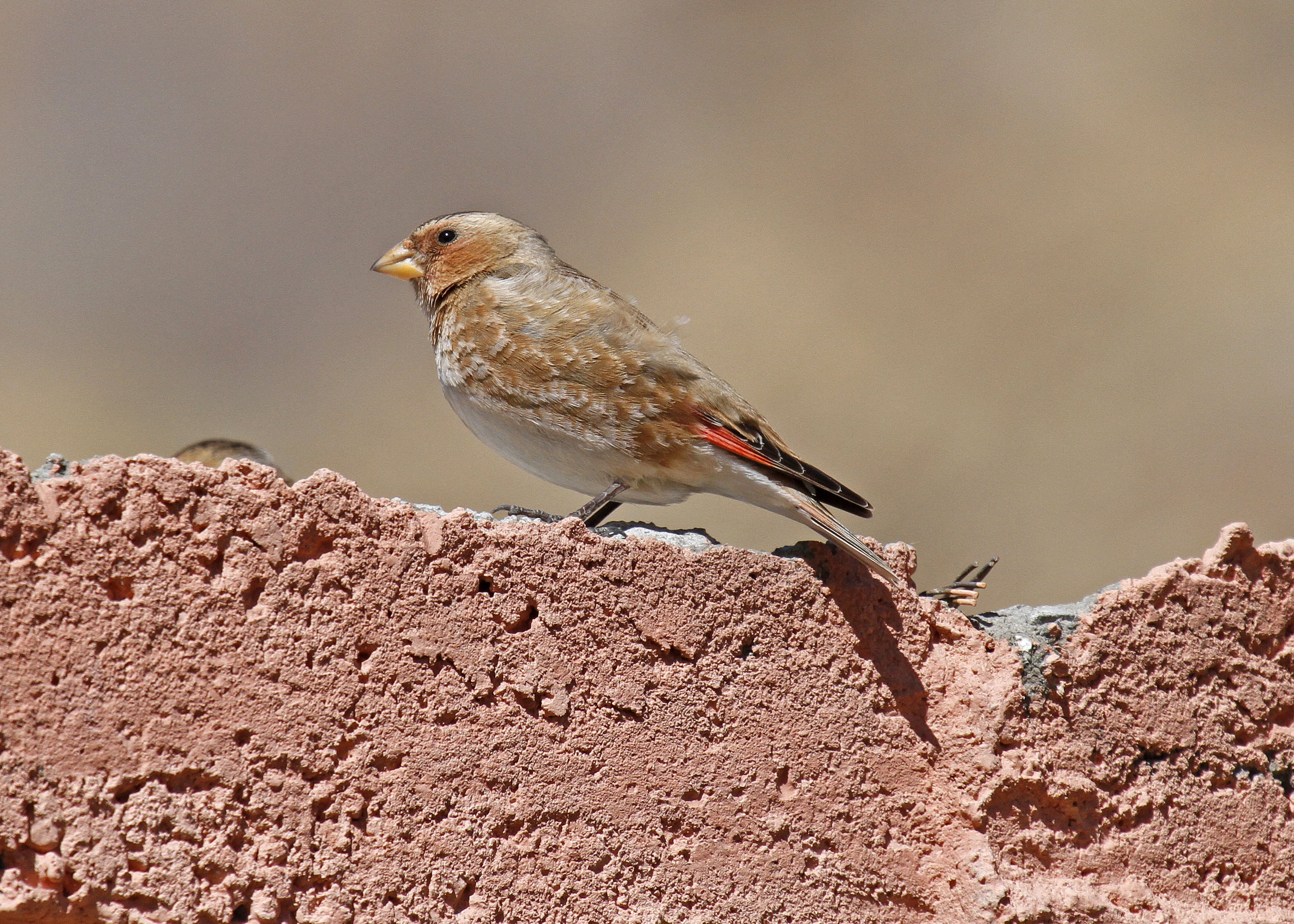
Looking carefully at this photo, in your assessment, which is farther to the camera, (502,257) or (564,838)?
→ (502,257)

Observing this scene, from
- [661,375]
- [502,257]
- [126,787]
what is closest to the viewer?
[126,787]

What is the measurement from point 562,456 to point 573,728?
40.4 inches

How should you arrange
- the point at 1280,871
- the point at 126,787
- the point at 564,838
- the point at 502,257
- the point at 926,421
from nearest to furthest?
the point at 126,787 → the point at 564,838 → the point at 1280,871 → the point at 502,257 → the point at 926,421

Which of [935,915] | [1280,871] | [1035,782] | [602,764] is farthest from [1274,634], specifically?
[602,764]

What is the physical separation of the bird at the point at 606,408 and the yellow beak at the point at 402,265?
0.41 meters

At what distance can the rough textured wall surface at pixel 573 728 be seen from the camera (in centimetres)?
221

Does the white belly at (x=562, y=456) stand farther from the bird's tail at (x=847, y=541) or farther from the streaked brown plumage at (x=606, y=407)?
the bird's tail at (x=847, y=541)

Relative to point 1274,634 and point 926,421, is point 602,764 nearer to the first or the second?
point 1274,634

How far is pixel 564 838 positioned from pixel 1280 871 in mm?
1721

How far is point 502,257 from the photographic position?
12.9ft

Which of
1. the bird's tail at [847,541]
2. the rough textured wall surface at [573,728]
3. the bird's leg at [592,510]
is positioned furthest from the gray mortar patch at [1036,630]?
the bird's leg at [592,510]

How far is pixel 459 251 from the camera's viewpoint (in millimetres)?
4008

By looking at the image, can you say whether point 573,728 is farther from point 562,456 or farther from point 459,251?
point 459,251

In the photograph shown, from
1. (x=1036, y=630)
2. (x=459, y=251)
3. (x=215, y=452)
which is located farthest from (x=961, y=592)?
(x=215, y=452)
